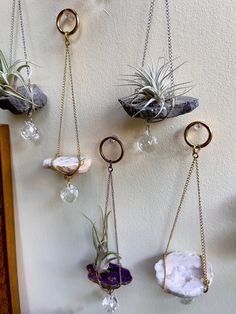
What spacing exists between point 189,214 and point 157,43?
0.34m

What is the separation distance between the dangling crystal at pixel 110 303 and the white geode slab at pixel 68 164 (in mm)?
286

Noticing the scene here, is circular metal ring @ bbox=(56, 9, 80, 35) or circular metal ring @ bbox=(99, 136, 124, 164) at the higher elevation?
circular metal ring @ bbox=(56, 9, 80, 35)

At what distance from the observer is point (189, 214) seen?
0.57m

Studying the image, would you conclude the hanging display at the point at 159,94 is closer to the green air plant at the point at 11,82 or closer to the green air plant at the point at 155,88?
the green air plant at the point at 155,88

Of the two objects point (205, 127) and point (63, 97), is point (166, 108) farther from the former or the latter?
point (63, 97)

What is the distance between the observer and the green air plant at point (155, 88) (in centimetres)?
49

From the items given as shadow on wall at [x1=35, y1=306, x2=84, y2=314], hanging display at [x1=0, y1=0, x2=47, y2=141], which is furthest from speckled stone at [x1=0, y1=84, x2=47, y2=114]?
shadow on wall at [x1=35, y1=306, x2=84, y2=314]

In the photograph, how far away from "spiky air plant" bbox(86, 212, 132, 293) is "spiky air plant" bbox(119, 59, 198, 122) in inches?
10.2

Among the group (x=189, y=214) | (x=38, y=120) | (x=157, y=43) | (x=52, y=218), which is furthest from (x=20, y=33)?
(x=189, y=214)

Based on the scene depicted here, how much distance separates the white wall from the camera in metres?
0.53

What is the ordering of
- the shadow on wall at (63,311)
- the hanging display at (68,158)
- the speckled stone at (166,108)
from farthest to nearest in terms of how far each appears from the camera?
the shadow on wall at (63,311) → the hanging display at (68,158) → the speckled stone at (166,108)

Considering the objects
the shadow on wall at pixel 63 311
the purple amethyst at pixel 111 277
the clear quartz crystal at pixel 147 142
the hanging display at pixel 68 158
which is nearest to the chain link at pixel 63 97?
the hanging display at pixel 68 158

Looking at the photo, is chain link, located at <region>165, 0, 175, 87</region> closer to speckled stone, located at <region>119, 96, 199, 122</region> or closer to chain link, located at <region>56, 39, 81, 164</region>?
speckled stone, located at <region>119, 96, 199, 122</region>

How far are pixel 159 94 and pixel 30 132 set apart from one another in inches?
12.2
